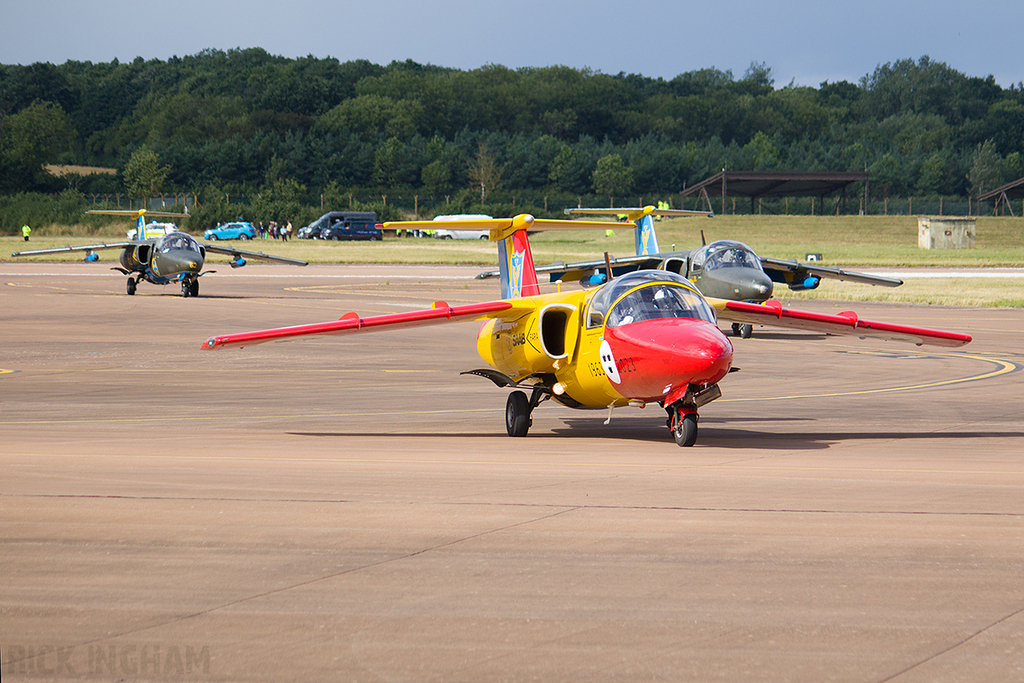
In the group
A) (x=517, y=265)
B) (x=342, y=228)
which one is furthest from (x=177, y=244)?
(x=342, y=228)

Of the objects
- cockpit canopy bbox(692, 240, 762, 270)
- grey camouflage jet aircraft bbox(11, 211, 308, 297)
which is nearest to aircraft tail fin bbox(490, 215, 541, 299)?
cockpit canopy bbox(692, 240, 762, 270)

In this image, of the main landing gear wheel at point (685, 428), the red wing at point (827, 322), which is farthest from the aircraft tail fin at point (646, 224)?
the main landing gear wheel at point (685, 428)

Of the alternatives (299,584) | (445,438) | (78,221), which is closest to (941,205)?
(78,221)

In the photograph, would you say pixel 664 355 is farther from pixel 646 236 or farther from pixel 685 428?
pixel 646 236

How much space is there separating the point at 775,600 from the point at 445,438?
29.8 feet

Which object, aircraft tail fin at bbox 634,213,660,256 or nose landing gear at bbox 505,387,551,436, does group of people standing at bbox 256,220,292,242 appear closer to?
aircraft tail fin at bbox 634,213,660,256

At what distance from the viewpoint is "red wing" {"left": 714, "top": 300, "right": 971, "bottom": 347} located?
49.2ft

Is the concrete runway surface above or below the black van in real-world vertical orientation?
below

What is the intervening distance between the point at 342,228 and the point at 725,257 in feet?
259

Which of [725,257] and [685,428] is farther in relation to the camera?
[725,257]

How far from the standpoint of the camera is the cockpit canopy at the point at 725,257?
97.3 feet

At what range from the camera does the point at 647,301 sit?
13.3 metres

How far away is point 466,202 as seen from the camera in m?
139

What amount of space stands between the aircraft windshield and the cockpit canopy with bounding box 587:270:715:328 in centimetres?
3456
